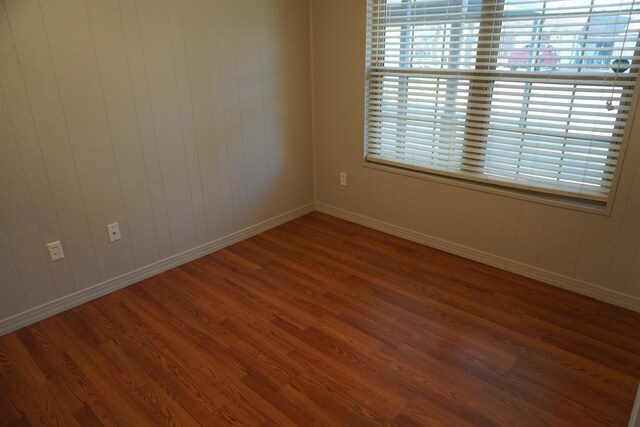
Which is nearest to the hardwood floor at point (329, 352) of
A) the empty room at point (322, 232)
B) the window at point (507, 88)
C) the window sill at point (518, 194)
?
the empty room at point (322, 232)

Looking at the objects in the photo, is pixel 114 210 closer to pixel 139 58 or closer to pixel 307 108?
pixel 139 58

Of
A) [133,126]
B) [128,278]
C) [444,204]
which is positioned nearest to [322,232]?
[444,204]

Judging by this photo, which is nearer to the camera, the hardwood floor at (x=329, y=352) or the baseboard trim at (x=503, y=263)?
the hardwood floor at (x=329, y=352)

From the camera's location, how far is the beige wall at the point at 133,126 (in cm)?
212

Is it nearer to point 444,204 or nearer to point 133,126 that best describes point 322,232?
point 444,204

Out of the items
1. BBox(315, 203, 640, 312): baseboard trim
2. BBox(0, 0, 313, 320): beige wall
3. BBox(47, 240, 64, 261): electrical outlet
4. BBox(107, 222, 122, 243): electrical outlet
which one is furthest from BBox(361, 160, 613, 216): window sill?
BBox(47, 240, 64, 261): electrical outlet

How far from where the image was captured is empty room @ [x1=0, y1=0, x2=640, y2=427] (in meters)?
1.88

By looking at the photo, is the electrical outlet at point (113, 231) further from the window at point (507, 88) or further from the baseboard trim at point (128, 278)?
the window at point (507, 88)

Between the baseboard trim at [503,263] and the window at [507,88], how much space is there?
52 centimetres

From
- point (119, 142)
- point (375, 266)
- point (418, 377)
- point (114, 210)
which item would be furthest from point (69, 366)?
point (375, 266)

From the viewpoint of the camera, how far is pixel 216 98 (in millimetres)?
2885

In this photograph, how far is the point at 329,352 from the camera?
2078mm

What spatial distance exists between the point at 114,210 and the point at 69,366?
3.06 feet

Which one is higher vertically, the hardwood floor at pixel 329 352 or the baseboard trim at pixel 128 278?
the baseboard trim at pixel 128 278
